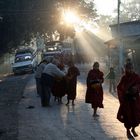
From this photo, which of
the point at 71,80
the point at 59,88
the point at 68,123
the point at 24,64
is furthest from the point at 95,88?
the point at 24,64

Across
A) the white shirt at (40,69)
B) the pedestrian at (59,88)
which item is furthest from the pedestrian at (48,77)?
the white shirt at (40,69)

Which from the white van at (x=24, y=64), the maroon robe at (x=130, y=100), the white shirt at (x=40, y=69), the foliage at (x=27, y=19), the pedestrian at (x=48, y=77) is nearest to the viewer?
the maroon robe at (x=130, y=100)

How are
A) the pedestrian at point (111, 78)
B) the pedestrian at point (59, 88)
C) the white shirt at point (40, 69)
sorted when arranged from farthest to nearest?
the pedestrian at point (111, 78)
the white shirt at point (40, 69)
the pedestrian at point (59, 88)

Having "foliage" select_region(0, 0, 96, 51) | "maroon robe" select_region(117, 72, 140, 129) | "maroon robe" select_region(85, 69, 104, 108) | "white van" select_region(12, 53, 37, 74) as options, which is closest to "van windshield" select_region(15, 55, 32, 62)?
"white van" select_region(12, 53, 37, 74)

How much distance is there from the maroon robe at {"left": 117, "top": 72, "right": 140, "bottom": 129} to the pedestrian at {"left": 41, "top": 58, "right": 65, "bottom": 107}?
25.3 ft

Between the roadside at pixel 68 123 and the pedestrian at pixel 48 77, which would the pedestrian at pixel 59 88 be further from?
the pedestrian at pixel 48 77

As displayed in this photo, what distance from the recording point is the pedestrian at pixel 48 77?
20375mm

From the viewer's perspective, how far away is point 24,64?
49375mm

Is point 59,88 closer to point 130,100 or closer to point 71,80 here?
point 71,80

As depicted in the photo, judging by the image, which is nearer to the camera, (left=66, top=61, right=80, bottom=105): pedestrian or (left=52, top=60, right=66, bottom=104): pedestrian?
(left=66, top=61, right=80, bottom=105): pedestrian

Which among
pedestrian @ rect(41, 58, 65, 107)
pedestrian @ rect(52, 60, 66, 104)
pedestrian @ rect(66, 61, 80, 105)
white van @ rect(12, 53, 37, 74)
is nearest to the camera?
pedestrian @ rect(41, 58, 65, 107)

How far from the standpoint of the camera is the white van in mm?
49344

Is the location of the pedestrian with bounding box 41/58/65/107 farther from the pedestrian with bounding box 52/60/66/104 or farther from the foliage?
the foliage

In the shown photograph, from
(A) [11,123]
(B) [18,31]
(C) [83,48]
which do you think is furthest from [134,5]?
(A) [11,123]
